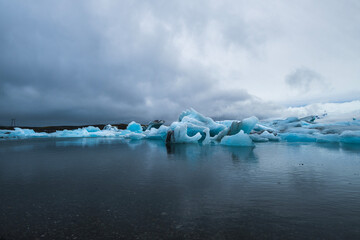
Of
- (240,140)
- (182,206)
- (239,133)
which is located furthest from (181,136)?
(182,206)

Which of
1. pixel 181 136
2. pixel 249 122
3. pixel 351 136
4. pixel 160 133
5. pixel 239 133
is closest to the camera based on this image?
pixel 239 133

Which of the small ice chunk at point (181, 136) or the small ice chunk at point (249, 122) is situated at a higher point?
the small ice chunk at point (249, 122)

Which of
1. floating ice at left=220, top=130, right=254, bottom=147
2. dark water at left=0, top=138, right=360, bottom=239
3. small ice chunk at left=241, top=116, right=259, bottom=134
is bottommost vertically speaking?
dark water at left=0, top=138, right=360, bottom=239

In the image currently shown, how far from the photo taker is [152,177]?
5426 mm

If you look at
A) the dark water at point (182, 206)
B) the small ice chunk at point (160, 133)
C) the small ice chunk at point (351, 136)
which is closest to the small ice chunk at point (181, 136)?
the small ice chunk at point (160, 133)

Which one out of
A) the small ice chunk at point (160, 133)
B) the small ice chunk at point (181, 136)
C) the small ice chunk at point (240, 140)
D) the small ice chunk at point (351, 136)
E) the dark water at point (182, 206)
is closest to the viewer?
the dark water at point (182, 206)

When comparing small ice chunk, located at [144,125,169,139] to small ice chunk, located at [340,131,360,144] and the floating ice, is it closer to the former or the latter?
the floating ice

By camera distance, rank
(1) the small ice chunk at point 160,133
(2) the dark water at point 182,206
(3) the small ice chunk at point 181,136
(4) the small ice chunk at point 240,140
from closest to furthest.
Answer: (2) the dark water at point 182,206, (4) the small ice chunk at point 240,140, (3) the small ice chunk at point 181,136, (1) the small ice chunk at point 160,133

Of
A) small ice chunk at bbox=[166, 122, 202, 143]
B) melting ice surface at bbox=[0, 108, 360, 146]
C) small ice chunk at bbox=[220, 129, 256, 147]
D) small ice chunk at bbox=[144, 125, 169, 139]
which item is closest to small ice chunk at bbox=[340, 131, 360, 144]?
melting ice surface at bbox=[0, 108, 360, 146]

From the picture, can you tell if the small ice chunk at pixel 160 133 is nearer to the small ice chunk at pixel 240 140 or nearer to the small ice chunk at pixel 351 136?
the small ice chunk at pixel 240 140

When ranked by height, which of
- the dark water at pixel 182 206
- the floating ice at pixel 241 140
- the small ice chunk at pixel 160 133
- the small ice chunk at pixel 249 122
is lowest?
the dark water at pixel 182 206

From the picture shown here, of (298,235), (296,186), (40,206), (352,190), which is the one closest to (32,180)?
(40,206)

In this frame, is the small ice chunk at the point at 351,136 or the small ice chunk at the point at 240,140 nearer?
the small ice chunk at the point at 240,140

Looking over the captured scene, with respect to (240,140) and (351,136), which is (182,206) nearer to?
(240,140)
